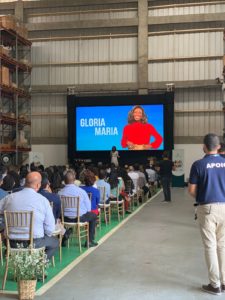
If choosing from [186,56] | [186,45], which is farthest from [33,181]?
[186,45]

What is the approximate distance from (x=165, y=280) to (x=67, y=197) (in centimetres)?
216

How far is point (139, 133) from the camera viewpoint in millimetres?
18531

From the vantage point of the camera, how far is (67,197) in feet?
21.0

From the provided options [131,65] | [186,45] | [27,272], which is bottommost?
[27,272]

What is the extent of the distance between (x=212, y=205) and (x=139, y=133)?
562 inches

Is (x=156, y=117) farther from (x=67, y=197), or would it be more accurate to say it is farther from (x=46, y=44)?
(x=67, y=197)

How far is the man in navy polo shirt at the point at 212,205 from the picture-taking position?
170 inches

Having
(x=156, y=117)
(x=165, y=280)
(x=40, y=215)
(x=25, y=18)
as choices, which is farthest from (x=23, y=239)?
(x=25, y=18)

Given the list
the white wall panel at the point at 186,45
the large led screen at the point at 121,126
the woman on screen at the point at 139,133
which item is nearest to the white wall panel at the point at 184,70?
the white wall panel at the point at 186,45

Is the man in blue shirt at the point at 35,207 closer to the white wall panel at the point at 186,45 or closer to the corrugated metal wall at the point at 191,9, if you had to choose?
the white wall panel at the point at 186,45

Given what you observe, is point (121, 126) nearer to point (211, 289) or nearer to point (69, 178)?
point (69, 178)

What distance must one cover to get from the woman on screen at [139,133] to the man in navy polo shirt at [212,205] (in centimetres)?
1389

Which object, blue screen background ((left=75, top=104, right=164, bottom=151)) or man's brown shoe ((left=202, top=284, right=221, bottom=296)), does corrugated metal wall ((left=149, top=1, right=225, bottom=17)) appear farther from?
man's brown shoe ((left=202, top=284, right=221, bottom=296))

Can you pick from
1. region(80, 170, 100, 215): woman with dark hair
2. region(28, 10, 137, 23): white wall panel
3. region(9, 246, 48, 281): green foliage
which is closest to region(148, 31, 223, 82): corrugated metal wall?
region(28, 10, 137, 23): white wall panel
